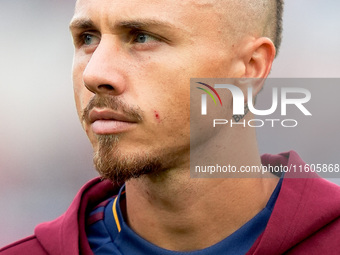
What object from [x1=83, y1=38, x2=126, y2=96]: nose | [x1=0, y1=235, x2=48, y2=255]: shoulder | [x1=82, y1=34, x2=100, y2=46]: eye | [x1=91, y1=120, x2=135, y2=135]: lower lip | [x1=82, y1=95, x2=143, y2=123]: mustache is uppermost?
[x1=82, y1=34, x2=100, y2=46]: eye

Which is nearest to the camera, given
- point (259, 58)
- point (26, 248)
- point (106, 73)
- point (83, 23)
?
point (106, 73)

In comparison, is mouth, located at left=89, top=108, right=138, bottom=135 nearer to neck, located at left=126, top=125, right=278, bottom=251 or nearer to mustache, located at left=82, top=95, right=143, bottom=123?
mustache, located at left=82, top=95, right=143, bottom=123

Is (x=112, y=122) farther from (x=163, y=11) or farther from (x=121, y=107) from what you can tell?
(x=163, y=11)

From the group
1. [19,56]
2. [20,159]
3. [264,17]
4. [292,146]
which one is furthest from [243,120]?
[19,56]

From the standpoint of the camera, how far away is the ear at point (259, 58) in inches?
94.6

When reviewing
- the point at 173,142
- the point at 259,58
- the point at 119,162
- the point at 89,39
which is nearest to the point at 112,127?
the point at 119,162

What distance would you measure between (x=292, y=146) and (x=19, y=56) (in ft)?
10.4

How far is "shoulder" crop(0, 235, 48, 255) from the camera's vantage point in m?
2.56

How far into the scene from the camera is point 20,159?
6281 mm

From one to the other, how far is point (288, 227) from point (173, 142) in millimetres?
520

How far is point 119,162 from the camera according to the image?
7.17ft

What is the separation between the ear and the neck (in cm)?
32

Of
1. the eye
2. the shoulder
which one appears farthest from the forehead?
the shoulder

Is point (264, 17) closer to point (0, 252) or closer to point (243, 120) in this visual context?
point (243, 120)
